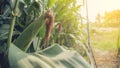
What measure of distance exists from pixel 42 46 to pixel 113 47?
216 centimetres

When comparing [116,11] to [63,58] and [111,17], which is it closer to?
[111,17]

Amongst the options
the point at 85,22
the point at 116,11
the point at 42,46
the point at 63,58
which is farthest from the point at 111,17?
the point at 63,58

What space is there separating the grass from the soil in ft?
0.47

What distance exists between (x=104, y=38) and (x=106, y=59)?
0.75 metres

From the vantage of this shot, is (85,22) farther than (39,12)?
Yes

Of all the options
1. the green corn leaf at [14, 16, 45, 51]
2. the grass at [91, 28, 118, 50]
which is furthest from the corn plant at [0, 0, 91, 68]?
the grass at [91, 28, 118, 50]

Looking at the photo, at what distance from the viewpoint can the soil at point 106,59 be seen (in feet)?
7.12

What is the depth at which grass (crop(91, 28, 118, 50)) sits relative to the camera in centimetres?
288

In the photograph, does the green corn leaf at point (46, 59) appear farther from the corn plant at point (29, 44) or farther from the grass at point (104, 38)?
the grass at point (104, 38)

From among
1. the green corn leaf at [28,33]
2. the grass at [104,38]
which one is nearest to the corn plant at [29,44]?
the green corn leaf at [28,33]

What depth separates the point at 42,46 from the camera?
79cm

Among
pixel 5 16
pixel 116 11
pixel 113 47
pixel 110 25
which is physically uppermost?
pixel 5 16

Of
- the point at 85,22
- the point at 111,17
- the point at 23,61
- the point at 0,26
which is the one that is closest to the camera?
the point at 23,61

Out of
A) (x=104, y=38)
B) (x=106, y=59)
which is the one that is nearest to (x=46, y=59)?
(x=106, y=59)
